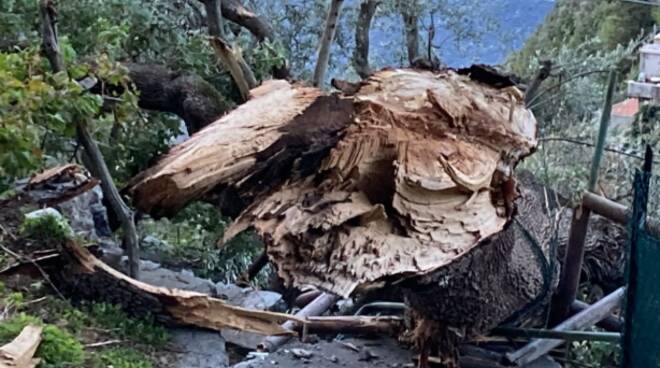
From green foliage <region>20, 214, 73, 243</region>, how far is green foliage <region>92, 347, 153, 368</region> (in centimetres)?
49

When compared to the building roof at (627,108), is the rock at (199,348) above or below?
below

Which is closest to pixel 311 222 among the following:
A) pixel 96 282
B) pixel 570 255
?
pixel 96 282

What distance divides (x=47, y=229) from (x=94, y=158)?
1.34 feet

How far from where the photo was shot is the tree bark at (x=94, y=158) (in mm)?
3068

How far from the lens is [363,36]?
19.1 feet

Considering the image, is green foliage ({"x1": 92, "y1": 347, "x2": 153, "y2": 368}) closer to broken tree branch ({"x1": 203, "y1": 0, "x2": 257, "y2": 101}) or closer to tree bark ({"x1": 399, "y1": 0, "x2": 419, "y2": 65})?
broken tree branch ({"x1": 203, "y1": 0, "x2": 257, "y2": 101})

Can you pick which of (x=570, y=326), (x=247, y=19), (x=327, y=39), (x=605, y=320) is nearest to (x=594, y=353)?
Answer: (x=605, y=320)

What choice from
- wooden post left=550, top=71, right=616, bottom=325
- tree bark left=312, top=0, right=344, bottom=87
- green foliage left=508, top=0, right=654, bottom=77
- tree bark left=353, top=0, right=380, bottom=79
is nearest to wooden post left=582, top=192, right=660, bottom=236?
wooden post left=550, top=71, right=616, bottom=325

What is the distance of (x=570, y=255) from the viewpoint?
3.35 m

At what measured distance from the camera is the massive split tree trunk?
2205 millimetres

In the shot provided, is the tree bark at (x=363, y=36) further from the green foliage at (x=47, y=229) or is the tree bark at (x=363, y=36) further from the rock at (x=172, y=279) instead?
the green foliage at (x=47, y=229)

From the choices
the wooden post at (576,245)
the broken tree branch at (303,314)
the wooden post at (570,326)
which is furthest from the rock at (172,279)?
the wooden post at (576,245)

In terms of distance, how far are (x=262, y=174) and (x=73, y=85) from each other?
94cm

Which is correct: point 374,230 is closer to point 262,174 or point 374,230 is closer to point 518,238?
point 262,174
